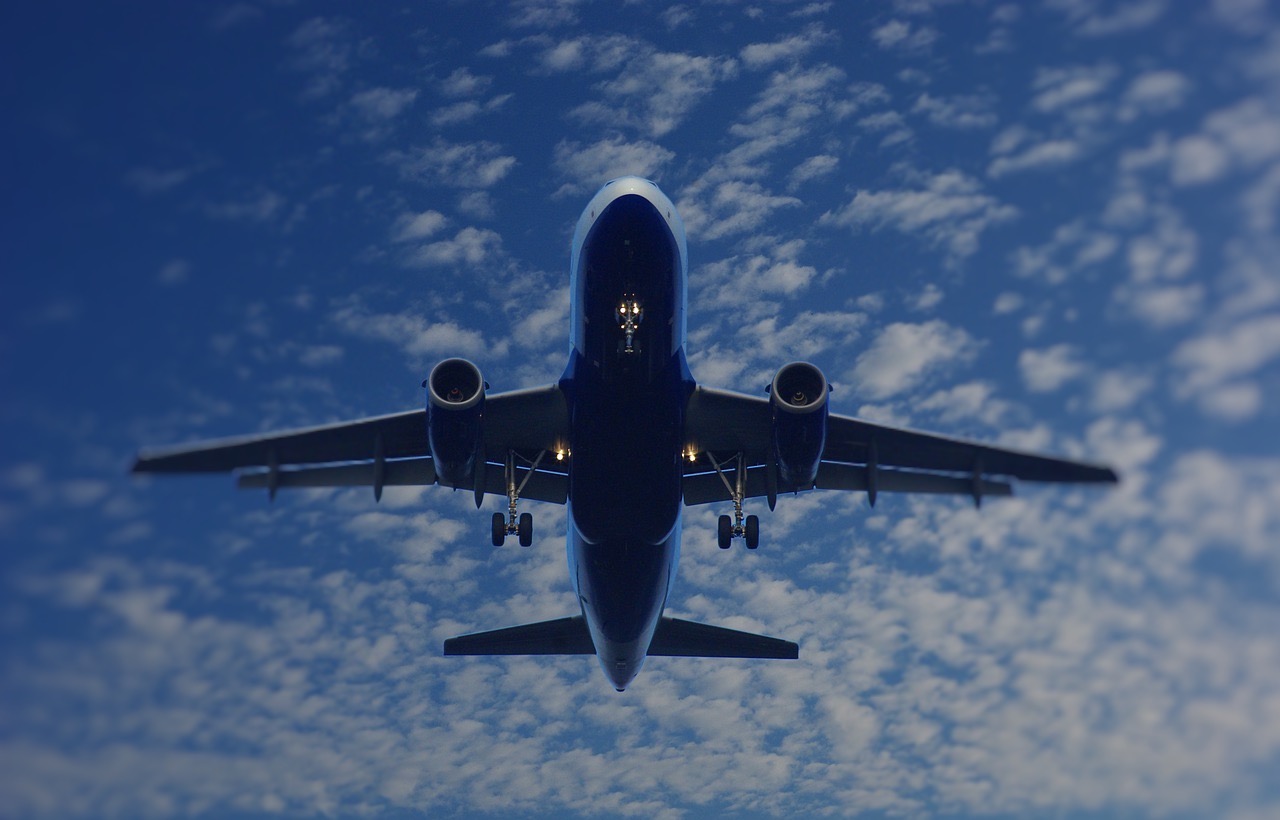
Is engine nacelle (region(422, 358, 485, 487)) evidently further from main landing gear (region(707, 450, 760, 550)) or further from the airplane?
main landing gear (region(707, 450, 760, 550))

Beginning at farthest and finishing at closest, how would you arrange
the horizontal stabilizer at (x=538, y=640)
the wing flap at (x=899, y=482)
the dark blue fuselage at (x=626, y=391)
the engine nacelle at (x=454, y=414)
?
the horizontal stabilizer at (x=538, y=640) < the wing flap at (x=899, y=482) < the engine nacelle at (x=454, y=414) < the dark blue fuselage at (x=626, y=391)

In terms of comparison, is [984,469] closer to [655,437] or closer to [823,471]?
[823,471]

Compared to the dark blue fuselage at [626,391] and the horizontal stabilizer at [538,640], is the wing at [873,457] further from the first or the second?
the horizontal stabilizer at [538,640]

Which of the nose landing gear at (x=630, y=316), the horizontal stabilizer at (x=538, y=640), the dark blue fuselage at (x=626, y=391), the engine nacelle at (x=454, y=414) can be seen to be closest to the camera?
the dark blue fuselage at (x=626, y=391)

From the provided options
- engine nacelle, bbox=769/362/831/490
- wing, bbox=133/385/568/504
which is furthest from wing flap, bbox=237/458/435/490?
engine nacelle, bbox=769/362/831/490

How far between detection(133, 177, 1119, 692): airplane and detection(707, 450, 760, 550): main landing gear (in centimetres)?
5

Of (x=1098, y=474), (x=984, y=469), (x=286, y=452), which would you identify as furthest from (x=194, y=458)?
(x=1098, y=474)

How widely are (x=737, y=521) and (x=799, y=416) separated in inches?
159

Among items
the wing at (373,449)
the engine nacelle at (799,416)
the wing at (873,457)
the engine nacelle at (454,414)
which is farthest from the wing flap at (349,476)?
the engine nacelle at (799,416)

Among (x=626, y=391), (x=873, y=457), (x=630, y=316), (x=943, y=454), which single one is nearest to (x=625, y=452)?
(x=626, y=391)

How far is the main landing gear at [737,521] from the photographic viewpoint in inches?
974

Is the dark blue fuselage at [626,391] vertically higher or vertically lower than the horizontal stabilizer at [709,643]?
higher

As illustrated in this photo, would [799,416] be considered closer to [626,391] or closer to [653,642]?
[626,391]

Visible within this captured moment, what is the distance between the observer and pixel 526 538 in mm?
24734
